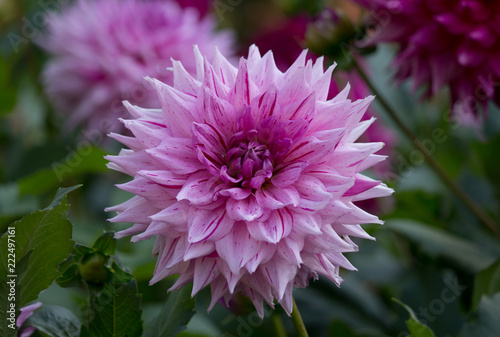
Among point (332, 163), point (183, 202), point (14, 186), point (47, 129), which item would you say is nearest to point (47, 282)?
point (183, 202)

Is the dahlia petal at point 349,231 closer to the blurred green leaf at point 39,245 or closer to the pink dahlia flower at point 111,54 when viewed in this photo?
the blurred green leaf at point 39,245

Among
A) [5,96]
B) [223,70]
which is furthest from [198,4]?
[223,70]

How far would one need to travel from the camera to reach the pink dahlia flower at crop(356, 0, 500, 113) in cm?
71

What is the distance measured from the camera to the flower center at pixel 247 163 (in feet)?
1.45

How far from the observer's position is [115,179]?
49.2 inches

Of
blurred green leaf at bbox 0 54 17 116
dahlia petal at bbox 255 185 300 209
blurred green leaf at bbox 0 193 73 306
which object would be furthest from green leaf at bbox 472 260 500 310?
blurred green leaf at bbox 0 54 17 116

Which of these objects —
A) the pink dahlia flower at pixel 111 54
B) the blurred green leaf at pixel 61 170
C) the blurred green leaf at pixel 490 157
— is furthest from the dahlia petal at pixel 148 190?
the pink dahlia flower at pixel 111 54

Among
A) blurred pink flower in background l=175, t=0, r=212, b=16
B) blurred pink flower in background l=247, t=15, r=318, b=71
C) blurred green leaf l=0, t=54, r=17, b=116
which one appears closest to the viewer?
blurred pink flower in background l=247, t=15, r=318, b=71

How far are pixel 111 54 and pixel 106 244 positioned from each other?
72cm

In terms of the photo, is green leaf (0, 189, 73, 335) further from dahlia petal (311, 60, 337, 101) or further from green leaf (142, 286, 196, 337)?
dahlia petal (311, 60, 337, 101)

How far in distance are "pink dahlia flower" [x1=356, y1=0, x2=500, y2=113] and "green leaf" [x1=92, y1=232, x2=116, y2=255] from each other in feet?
1.52

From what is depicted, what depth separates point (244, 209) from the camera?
42cm

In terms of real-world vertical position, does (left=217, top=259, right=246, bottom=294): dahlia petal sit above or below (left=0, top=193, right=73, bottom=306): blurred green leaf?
below

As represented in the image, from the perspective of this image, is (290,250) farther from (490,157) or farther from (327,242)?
(490,157)
